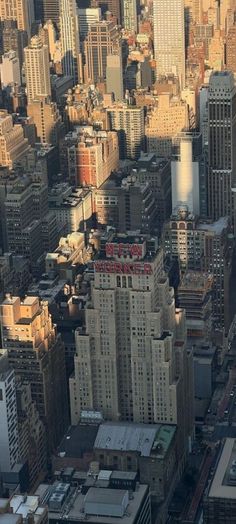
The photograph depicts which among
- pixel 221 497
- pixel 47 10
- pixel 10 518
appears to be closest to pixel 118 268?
pixel 221 497

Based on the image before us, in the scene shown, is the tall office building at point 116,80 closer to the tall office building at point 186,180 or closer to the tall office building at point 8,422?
the tall office building at point 186,180

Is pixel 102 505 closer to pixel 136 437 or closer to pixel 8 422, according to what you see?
pixel 136 437

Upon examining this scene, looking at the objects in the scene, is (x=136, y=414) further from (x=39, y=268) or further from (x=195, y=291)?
Result: (x=39, y=268)

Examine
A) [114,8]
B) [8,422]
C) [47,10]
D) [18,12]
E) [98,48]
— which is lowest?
[8,422]

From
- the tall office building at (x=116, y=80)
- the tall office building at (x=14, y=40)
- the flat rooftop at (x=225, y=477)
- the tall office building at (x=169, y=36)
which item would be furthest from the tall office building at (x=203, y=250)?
the tall office building at (x=14, y=40)

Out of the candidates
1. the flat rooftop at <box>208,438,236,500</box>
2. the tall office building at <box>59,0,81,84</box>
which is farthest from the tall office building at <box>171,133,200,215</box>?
the tall office building at <box>59,0,81,84</box>
